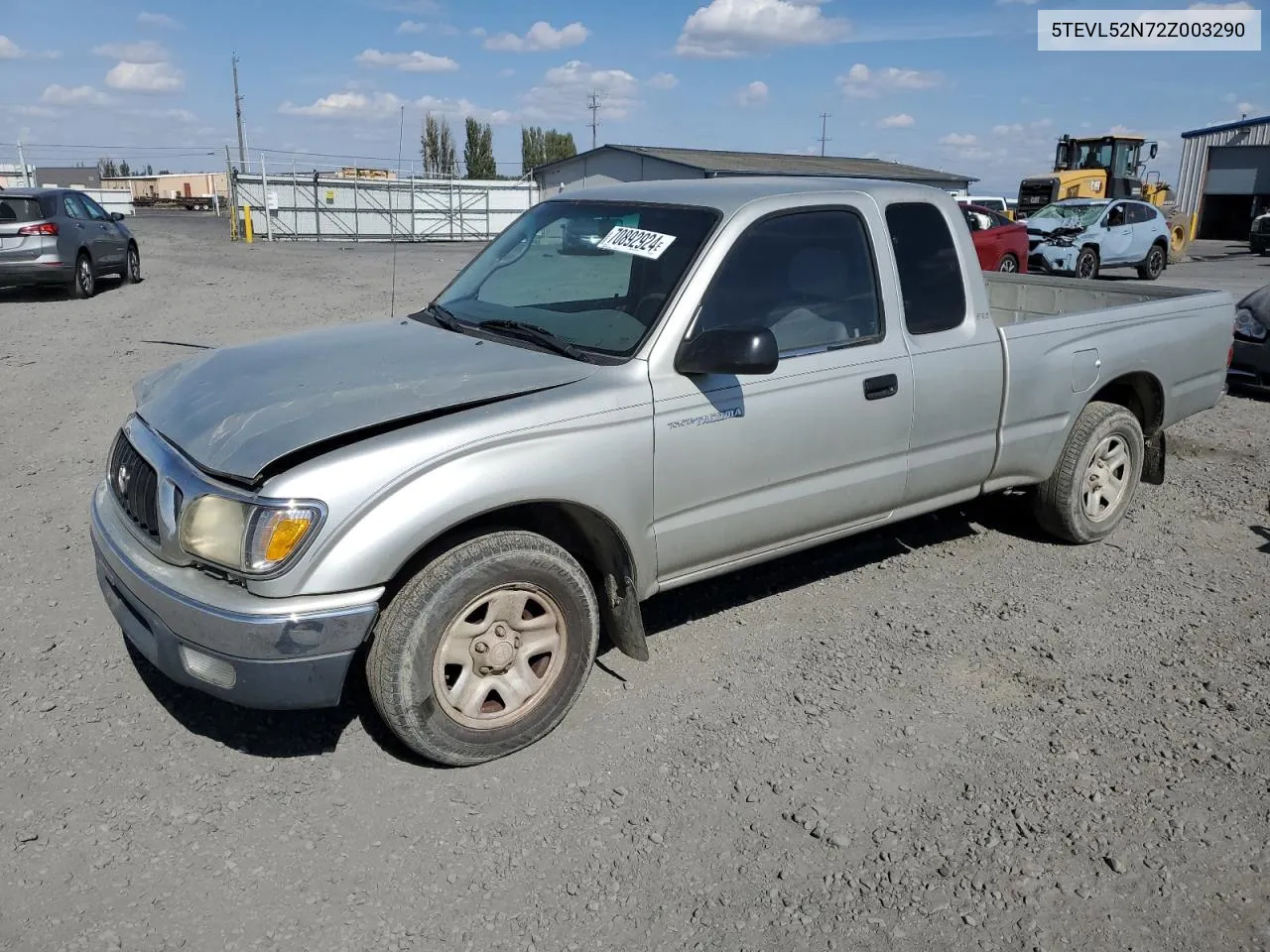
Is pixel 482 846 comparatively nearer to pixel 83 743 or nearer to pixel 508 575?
pixel 508 575

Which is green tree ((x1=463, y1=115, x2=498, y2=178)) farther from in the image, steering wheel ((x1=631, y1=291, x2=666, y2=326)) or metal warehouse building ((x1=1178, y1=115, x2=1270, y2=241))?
steering wheel ((x1=631, y1=291, x2=666, y2=326))

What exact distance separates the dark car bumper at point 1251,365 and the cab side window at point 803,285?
624 cm

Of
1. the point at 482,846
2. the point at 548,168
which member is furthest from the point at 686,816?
the point at 548,168

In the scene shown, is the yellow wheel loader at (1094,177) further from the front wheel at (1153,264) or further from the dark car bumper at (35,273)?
the dark car bumper at (35,273)

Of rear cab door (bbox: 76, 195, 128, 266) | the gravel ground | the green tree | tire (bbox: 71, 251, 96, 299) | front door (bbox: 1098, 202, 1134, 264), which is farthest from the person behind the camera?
the green tree

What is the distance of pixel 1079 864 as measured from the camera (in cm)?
288

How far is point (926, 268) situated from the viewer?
4.37m

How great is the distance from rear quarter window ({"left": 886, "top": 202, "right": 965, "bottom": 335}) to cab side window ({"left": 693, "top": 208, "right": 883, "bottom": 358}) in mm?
191

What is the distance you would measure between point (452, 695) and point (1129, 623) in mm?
3049

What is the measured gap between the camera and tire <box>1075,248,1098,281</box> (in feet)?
66.4

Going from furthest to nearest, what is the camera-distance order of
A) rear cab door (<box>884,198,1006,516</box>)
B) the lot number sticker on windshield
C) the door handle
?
1. rear cab door (<box>884,198,1006,516</box>)
2. the door handle
3. the lot number sticker on windshield

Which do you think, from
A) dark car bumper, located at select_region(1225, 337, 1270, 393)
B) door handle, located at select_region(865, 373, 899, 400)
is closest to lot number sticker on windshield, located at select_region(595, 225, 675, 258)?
door handle, located at select_region(865, 373, 899, 400)

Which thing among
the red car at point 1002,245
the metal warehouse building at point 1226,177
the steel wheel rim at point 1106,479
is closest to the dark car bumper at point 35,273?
the steel wheel rim at point 1106,479

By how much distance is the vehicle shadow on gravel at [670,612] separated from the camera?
3.46 metres
